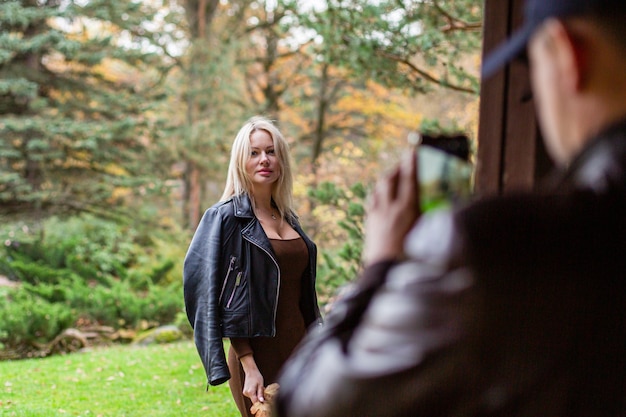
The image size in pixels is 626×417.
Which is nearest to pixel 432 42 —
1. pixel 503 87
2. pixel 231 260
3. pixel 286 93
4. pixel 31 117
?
pixel 231 260

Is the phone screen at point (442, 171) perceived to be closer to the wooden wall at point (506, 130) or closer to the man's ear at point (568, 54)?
the man's ear at point (568, 54)

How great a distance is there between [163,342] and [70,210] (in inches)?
182

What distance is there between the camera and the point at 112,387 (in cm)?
702

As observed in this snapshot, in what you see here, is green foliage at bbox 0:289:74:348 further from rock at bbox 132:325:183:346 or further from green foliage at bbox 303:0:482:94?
green foliage at bbox 303:0:482:94

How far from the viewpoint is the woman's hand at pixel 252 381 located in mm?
3174

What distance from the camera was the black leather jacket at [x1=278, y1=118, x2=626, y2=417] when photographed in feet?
2.24

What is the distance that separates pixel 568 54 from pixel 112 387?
7004 mm

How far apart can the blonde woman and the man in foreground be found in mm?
2565

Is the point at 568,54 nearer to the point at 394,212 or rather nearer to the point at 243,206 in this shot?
the point at 394,212

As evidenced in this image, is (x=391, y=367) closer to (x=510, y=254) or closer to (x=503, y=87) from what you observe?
(x=510, y=254)

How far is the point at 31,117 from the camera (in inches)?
499

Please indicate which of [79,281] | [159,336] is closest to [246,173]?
[159,336]

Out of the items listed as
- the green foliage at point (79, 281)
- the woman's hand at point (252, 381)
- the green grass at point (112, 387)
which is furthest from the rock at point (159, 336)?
the woman's hand at point (252, 381)

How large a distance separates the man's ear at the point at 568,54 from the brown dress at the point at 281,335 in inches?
108
